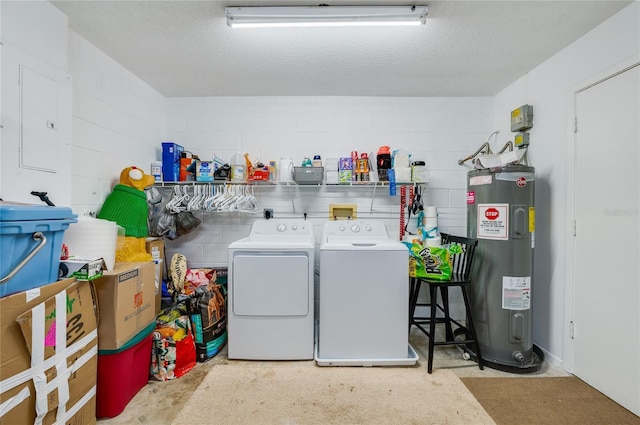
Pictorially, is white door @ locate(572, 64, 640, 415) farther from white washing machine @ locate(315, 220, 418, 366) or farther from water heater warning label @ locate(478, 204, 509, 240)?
white washing machine @ locate(315, 220, 418, 366)

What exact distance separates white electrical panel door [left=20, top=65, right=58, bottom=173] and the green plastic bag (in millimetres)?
2416

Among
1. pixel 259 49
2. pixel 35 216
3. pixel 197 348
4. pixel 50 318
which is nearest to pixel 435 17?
pixel 259 49

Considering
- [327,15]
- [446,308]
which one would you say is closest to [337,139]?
[327,15]

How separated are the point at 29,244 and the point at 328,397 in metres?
1.73

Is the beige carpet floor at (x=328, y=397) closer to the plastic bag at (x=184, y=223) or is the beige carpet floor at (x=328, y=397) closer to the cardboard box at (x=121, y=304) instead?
the cardboard box at (x=121, y=304)

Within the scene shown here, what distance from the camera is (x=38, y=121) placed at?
4.80 ft

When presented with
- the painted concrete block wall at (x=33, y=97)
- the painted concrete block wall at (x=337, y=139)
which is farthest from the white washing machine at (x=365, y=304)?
the painted concrete block wall at (x=33, y=97)

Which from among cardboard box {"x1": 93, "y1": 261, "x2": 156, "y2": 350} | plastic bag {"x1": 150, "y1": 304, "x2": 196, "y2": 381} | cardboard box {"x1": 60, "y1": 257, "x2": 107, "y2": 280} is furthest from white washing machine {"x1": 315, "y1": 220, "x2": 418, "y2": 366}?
cardboard box {"x1": 60, "y1": 257, "x2": 107, "y2": 280}

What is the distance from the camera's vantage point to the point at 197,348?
203 cm

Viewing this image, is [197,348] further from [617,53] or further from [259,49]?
[617,53]

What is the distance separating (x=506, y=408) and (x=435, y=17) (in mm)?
2404

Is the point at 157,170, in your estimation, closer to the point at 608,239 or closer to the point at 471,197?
the point at 471,197

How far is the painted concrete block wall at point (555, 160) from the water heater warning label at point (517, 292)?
28cm

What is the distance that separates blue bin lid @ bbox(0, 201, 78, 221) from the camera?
104 cm
